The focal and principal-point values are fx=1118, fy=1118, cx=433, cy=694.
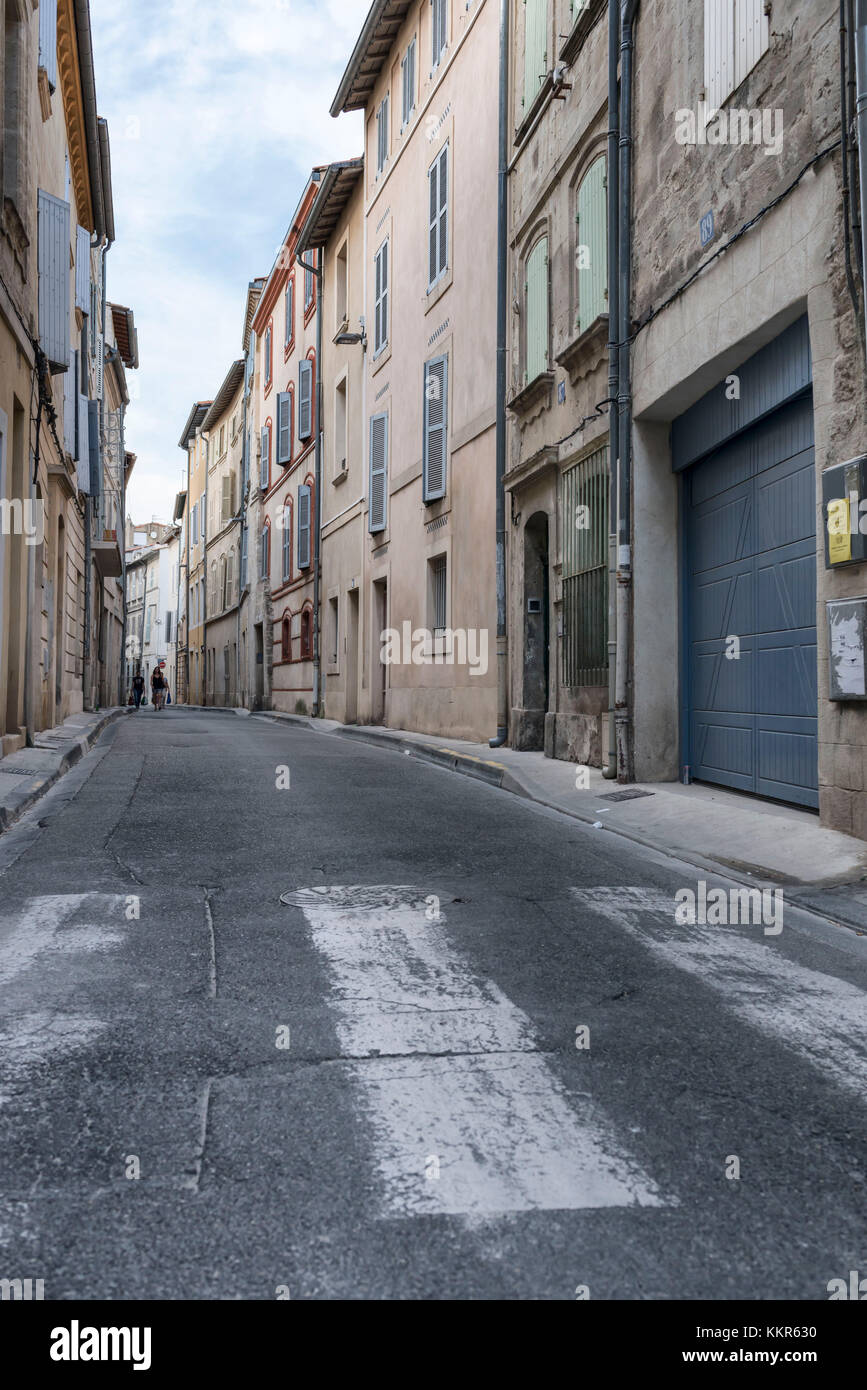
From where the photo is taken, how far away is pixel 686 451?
9.87m

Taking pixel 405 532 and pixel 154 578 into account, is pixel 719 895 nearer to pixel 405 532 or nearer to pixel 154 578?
pixel 405 532

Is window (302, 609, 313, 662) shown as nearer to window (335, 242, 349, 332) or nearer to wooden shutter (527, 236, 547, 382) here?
window (335, 242, 349, 332)

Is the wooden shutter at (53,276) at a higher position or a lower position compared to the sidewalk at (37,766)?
higher

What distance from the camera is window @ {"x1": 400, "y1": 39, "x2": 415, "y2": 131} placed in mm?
19734

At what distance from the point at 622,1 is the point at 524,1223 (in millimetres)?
11288

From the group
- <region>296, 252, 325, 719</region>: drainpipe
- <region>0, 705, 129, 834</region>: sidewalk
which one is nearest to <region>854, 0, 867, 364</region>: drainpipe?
<region>0, 705, 129, 834</region>: sidewalk

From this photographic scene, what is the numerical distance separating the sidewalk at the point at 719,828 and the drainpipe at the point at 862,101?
333 cm

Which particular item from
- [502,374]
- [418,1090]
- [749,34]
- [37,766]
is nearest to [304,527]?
[502,374]

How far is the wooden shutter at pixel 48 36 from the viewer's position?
12851 mm

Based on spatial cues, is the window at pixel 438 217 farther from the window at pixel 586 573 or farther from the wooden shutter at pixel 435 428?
the window at pixel 586 573

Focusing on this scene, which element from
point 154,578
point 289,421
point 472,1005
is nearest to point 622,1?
point 472,1005

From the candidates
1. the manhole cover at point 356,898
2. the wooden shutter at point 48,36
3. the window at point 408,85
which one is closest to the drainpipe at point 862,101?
the manhole cover at point 356,898

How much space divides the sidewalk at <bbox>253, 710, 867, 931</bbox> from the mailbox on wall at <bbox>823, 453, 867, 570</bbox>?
1651 mm

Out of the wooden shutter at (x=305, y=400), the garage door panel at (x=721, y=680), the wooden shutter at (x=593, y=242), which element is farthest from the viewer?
the wooden shutter at (x=305, y=400)
